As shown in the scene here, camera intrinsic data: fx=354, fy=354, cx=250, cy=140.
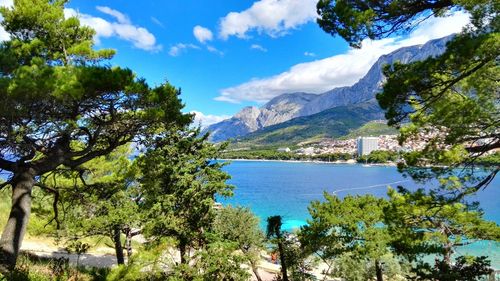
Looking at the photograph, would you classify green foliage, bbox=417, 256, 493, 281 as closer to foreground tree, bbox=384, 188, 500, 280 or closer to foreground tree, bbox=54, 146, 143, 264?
foreground tree, bbox=384, 188, 500, 280

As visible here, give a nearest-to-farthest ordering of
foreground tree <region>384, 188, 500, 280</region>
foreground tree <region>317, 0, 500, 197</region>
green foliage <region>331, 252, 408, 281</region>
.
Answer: foreground tree <region>317, 0, 500, 197</region> < foreground tree <region>384, 188, 500, 280</region> < green foliage <region>331, 252, 408, 281</region>

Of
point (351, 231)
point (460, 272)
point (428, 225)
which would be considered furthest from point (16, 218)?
point (351, 231)

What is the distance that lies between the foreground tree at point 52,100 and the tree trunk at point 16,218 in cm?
2

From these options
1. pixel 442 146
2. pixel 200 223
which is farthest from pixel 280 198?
pixel 442 146

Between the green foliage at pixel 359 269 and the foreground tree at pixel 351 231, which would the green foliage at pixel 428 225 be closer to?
the foreground tree at pixel 351 231

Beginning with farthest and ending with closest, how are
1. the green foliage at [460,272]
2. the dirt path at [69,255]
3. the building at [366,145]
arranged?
the building at [366,145], the dirt path at [69,255], the green foliage at [460,272]

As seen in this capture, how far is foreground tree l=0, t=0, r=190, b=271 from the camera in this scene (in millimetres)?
5723

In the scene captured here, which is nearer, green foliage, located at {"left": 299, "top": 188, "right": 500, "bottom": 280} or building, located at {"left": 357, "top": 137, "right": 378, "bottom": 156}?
green foliage, located at {"left": 299, "top": 188, "right": 500, "bottom": 280}

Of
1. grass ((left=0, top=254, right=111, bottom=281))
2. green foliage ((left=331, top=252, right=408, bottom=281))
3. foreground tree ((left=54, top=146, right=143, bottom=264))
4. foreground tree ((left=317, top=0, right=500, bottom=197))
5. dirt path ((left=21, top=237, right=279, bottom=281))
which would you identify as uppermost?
foreground tree ((left=317, top=0, right=500, bottom=197))

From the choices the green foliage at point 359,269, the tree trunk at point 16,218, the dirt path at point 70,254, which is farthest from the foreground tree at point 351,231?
the tree trunk at point 16,218

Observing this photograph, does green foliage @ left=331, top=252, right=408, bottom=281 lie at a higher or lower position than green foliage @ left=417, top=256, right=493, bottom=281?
lower

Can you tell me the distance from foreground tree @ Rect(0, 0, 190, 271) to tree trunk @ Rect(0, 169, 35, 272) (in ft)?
0.05

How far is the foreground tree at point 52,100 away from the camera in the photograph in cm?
572

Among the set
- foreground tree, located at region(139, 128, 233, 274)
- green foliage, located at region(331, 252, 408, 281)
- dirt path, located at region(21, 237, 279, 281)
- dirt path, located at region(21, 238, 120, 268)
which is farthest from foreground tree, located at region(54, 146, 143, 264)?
green foliage, located at region(331, 252, 408, 281)
